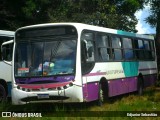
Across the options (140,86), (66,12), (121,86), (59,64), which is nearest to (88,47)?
(59,64)

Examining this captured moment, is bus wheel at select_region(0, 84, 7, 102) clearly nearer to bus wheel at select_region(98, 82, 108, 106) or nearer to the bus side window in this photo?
bus wheel at select_region(98, 82, 108, 106)

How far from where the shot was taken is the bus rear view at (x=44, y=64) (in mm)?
13258

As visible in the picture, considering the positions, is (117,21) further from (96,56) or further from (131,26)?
(96,56)

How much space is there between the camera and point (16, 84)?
45.4 ft

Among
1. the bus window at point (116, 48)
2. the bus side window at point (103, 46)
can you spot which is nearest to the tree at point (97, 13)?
the bus window at point (116, 48)

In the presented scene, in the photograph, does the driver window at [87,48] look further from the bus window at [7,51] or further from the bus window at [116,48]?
the bus window at [7,51]

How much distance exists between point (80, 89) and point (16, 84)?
2038mm

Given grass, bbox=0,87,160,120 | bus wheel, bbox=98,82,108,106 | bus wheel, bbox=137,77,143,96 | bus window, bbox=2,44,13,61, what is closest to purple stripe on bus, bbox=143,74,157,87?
bus wheel, bbox=137,77,143,96

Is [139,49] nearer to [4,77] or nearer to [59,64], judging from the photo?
[4,77]

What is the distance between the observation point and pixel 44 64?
1357 centimetres

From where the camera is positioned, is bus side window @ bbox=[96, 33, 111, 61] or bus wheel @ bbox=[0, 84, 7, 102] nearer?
bus side window @ bbox=[96, 33, 111, 61]

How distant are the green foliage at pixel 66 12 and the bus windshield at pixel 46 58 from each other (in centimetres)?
1579

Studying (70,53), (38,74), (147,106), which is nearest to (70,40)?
(70,53)

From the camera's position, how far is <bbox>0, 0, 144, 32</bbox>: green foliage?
98.7 ft
